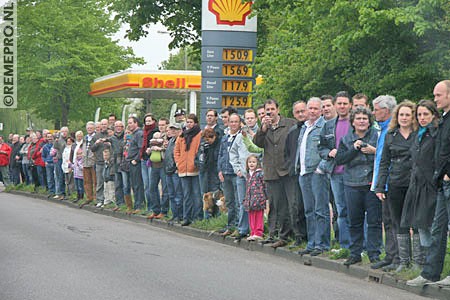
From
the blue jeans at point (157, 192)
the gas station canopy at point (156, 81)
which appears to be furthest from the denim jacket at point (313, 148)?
the gas station canopy at point (156, 81)

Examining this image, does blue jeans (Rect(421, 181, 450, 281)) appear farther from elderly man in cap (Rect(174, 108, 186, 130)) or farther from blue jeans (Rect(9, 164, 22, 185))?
blue jeans (Rect(9, 164, 22, 185))

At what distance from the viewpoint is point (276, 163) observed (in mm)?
13664

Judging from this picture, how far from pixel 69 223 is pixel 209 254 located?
555 cm

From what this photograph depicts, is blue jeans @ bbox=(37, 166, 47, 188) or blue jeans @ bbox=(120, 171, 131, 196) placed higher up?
blue jeans @ bbox=(120, 171, 131, 196)

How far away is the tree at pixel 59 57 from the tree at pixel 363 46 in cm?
2497

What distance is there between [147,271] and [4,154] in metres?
23.5

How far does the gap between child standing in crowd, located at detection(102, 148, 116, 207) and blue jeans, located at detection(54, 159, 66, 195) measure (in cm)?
460

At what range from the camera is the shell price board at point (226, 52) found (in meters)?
20.7

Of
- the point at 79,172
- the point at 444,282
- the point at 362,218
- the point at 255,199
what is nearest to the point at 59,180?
the point at 79,172

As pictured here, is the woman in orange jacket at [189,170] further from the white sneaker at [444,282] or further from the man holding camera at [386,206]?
the white sneaker at [444,282]

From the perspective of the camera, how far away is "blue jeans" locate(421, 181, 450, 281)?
956cm

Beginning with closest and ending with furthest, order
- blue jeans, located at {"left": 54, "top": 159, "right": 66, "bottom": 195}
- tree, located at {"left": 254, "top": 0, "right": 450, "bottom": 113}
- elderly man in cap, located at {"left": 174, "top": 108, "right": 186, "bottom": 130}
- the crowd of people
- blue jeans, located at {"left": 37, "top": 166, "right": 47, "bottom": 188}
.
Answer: the crowd of people
elderly man in cap, located at {"left": 174, "top": 108, "right": 186, "bottom": 130}
tree, located at {"left": 254, "top": 0, "right": 450, "bottom": 113}
blue jeans, located at {"left": 54, "top": 159, "right": 66, "bottom": 195}
blue jeans, located at {"left": 37, "top": 166, "right": 47, "bottom": 188}

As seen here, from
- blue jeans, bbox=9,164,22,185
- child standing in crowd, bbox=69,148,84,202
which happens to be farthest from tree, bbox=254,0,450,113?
blue jeans, bbox=9,164,22,185

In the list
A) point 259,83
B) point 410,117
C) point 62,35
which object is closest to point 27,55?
point 62,35
